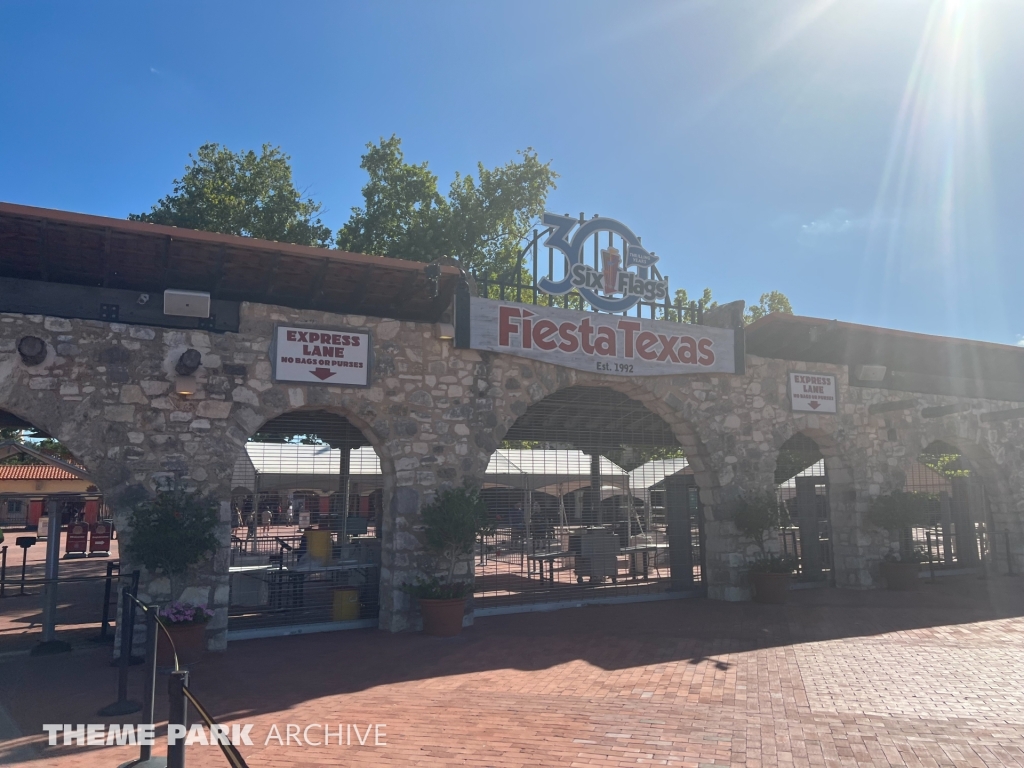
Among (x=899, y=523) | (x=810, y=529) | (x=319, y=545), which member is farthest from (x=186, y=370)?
(x=899, y=523)

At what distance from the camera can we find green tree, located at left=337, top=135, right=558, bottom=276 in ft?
72.9

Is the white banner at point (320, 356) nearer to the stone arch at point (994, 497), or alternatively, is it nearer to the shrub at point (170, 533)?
the shrub at point (170, 533)

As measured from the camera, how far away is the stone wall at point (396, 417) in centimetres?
765

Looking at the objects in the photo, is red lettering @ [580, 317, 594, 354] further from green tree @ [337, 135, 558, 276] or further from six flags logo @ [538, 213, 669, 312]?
green tree @ [337, 135, 558, 276]

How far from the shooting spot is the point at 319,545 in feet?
31.4

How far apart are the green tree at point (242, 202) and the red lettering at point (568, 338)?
1414 centimetres

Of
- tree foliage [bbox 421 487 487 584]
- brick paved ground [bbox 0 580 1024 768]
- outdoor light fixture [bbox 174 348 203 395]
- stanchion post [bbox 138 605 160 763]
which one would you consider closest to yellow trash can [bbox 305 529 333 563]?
brick paved ground [bbox 0 580 1024 768]

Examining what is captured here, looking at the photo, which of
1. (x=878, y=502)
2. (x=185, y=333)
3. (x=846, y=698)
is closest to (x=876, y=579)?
(x=878, y=502)

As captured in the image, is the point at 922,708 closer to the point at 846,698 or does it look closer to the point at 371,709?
the point at 846,698

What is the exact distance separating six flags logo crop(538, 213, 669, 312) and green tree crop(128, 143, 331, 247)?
13813mm

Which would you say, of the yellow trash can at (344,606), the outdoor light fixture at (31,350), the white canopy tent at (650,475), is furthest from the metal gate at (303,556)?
the white canopy tent at (650,475)

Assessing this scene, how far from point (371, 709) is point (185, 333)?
184 inches

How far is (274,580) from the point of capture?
1012 centimetres

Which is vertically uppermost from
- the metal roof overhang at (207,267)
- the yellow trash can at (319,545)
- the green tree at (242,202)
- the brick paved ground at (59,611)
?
the green tree at (242,202)
